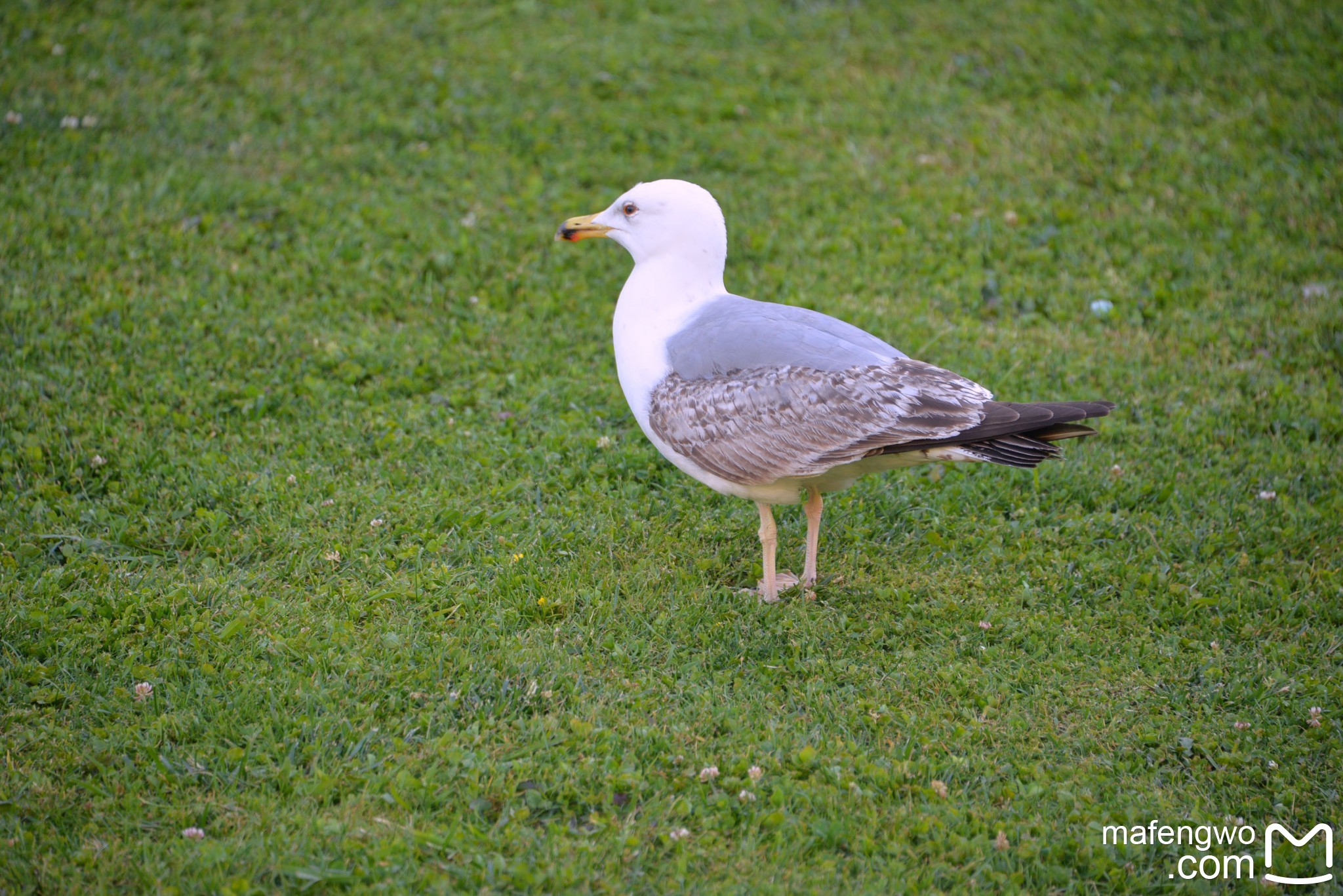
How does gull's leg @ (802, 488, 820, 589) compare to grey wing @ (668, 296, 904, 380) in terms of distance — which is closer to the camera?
grey wing @ (668, 296, 904, 380)

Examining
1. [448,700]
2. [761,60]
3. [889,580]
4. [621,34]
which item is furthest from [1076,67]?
[448,700]

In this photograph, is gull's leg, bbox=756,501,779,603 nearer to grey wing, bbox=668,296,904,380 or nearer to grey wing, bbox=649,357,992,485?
grey wing, bbox=649,357,992,485

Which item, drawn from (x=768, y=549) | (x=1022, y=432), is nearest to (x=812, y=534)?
(x=768, y=549)

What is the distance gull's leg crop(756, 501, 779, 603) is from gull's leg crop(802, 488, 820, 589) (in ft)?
0.55

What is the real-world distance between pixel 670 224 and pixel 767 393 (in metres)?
0.89

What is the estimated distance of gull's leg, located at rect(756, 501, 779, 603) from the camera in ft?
15.6

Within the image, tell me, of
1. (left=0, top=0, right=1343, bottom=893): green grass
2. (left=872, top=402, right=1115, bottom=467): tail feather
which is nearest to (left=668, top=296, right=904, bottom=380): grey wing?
(left=872, top=402, right=1115, bottom=467): tail feather

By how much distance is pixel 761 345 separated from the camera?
4465 millimetres

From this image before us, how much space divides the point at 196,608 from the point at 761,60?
6711 mm

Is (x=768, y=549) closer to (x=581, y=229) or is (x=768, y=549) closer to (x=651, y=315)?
(x=651, y=315)

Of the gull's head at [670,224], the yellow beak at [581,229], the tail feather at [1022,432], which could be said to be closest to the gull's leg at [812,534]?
the tail feather at [1022,432]

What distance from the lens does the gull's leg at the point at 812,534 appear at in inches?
192

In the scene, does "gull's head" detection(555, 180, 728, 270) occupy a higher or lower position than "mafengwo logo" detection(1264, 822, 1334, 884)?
A: higher

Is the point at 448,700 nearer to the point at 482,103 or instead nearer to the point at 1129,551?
the point at 1129,551
